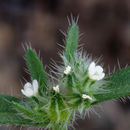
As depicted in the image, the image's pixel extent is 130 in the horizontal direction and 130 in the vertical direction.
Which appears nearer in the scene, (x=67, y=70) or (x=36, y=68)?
(x=67, y=70)

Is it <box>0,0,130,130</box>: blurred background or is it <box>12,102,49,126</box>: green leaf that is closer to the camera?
<box>12,102,49,126</box>: green leaf

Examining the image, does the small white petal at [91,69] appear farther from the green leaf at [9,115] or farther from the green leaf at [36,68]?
the green leaf at [9,115]

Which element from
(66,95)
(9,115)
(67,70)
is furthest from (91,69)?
(9,115)

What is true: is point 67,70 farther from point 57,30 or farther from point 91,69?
point 57,30

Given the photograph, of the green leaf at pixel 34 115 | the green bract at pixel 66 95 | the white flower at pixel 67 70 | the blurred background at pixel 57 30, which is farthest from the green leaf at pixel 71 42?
the blurred background at pixel 57 30

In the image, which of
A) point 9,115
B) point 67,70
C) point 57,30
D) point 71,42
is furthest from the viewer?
point 57,30

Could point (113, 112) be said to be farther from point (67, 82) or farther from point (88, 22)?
point (67, 82)

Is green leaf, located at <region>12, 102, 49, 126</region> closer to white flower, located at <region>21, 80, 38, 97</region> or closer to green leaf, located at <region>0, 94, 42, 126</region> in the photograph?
green leaf, located at <region>0, 94, 42, 126</region>

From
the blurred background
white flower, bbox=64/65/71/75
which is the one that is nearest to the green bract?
white flower, bbox=64/65/71/75
